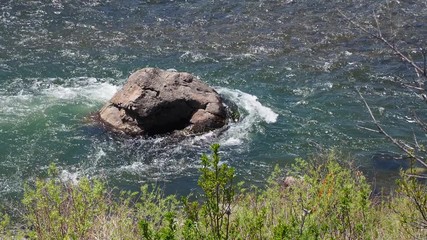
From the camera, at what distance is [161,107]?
13.2 metres

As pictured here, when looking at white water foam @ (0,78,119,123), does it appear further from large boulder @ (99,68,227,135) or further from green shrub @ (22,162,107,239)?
green shrub @ (22,162,107,239)

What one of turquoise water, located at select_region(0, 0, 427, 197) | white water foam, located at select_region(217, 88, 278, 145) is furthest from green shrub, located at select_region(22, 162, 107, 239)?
white water foam, located at select_region(217, 88, 278, 145)

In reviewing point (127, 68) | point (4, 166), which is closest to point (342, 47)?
point (127, 68)

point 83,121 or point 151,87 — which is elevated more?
point 151,87

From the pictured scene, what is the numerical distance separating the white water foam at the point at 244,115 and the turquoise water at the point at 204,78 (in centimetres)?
3

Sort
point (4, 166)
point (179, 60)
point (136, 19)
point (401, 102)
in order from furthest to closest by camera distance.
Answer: point (136, 19) → point (179, 60) → point (401, 102) → point (4, 166)

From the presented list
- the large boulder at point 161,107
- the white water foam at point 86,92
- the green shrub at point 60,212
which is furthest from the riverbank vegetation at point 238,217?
the white water foam at point 86,92

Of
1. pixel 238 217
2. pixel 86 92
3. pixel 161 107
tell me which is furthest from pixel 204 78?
pixel 238 217

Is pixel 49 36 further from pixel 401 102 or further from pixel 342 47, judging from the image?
pixel 401 102

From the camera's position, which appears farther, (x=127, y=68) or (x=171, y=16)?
(x=171, y=16)

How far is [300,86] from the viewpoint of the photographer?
1529 cm

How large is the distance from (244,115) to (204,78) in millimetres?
2246

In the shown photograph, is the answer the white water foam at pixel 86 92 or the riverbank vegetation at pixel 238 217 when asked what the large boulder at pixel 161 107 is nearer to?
the white water foam at pixel 86 92

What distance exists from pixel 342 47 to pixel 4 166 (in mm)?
10488
